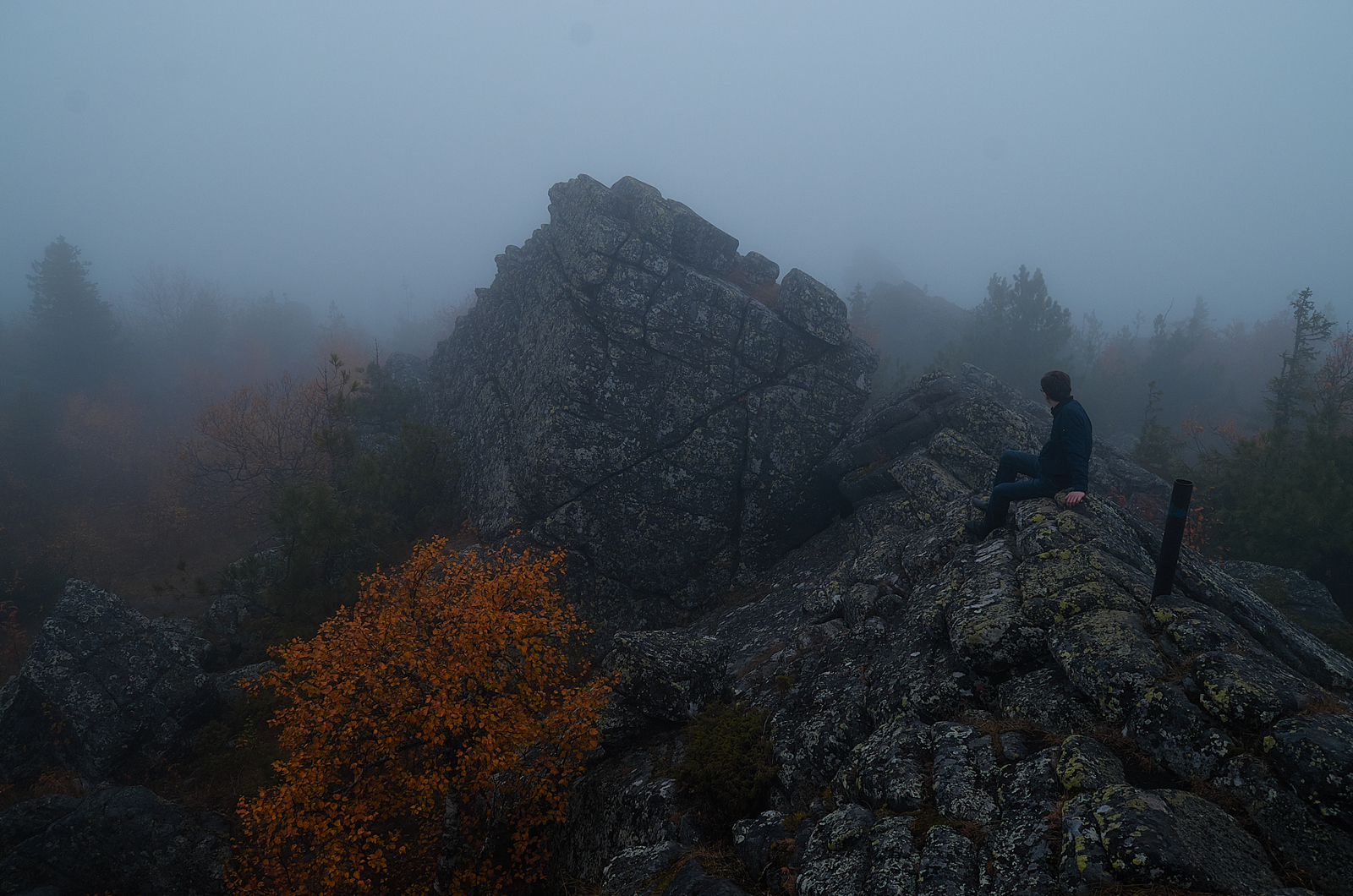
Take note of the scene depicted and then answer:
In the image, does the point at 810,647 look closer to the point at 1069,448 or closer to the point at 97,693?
the point at 1069,448

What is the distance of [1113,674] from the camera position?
8195mm

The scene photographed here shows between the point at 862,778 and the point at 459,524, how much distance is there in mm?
27020

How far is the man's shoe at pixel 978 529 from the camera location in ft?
46.3

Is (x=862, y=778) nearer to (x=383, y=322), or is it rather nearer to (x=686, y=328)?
(x=686, y=328)

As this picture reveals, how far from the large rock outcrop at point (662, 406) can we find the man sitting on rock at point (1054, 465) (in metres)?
13.6

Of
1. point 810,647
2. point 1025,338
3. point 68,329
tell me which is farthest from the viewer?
point 68,329

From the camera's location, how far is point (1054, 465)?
12.6 meters

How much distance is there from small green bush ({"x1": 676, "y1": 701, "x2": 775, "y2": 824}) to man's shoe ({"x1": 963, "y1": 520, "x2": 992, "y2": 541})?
23.4 ft

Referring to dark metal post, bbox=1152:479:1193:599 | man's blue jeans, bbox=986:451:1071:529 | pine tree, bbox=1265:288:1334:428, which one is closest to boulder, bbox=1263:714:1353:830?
dark metal post, bbox=1152:479:1193:599

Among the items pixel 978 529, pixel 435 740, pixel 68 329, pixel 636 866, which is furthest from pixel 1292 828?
pixel 68 329

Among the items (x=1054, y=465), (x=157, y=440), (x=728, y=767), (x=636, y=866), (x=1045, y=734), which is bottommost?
(x=157, y=440)

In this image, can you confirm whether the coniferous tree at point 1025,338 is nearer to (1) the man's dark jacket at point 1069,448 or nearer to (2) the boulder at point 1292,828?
(1) the man's dark jacket at point 1069,448

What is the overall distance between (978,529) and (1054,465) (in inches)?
98.4

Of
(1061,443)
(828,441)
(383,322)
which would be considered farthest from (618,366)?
(383,322)
